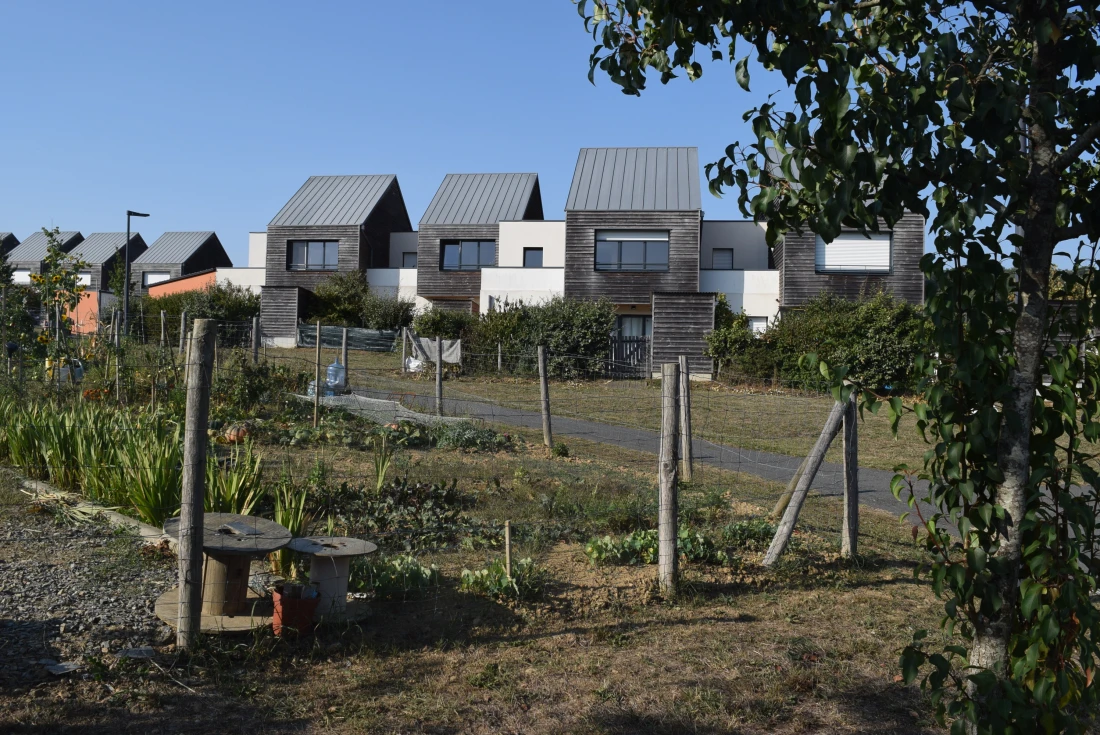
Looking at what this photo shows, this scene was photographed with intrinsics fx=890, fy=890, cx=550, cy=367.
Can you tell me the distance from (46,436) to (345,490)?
3198mm

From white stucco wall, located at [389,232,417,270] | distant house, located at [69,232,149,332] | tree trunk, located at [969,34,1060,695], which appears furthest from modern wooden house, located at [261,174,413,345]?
tree trunk, located at [969,34,1060,695]

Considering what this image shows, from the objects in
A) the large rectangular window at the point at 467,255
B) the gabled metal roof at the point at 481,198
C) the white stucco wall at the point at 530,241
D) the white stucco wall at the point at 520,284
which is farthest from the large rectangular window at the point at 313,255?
the white stucco wall at the point at 520,284

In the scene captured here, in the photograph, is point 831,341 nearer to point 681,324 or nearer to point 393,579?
point 681,324

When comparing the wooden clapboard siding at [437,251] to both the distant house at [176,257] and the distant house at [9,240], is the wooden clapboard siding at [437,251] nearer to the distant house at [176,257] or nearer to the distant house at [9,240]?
the distant house at [176,257]

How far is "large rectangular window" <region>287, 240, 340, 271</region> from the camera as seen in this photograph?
40469 mm

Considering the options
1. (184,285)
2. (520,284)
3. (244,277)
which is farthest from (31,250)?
(520,284)

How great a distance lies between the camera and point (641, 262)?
34.8m

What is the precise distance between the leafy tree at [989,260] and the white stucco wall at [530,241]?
3452cm

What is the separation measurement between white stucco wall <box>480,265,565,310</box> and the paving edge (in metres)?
27.0

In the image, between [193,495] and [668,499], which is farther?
[668,499]

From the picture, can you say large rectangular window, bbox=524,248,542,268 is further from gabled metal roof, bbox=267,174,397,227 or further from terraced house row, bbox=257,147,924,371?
gabled metal roof, bbox=267,174,397,227

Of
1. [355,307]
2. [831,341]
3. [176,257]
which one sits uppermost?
[176,257]

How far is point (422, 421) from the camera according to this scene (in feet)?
43.8

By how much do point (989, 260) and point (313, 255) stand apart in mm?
40317
